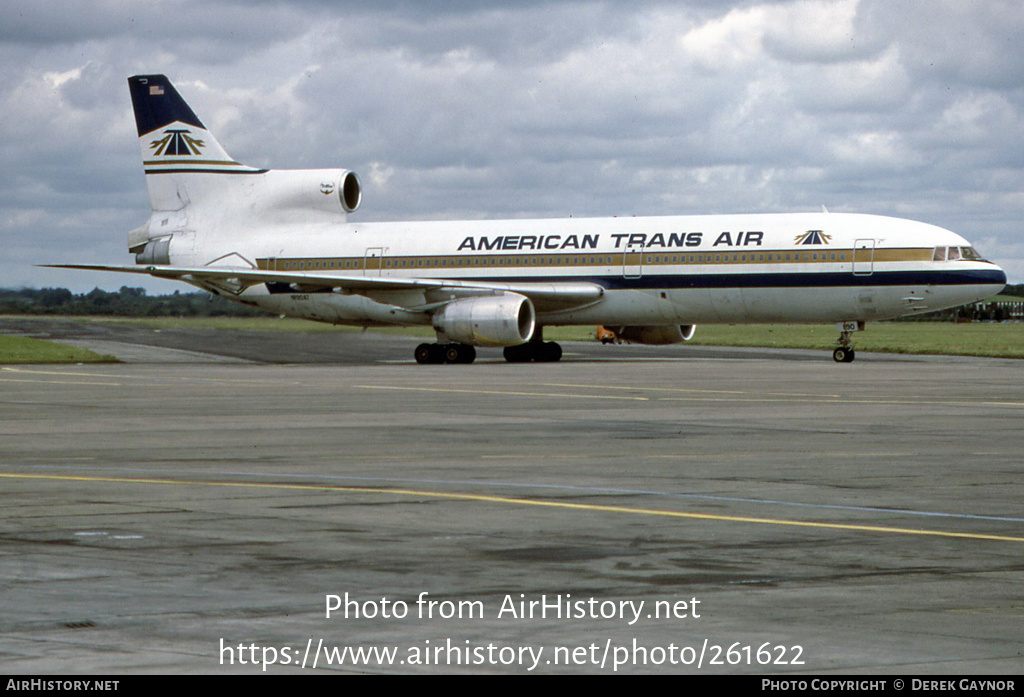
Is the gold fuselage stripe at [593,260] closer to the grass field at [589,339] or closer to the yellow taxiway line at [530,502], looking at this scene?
the grass field at [589,339]

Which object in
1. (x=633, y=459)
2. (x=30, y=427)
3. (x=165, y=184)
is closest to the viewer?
(x=633, y=459)

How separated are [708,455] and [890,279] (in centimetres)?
2707

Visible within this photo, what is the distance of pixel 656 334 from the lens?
5003 centimetres

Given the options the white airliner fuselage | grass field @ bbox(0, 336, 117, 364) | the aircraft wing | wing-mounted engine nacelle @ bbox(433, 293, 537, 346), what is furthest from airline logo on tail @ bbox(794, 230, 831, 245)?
grass field @ bbox(0, 336, 117, 364)

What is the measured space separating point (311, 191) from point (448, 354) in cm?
943

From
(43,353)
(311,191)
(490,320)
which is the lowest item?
(43,353)

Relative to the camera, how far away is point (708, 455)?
16703 millimetres

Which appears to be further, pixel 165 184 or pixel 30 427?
pixel 165 184

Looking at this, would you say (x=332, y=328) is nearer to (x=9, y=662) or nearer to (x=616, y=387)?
(x=616, y=387)

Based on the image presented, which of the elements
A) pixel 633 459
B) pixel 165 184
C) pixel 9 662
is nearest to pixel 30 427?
pixel 633 459

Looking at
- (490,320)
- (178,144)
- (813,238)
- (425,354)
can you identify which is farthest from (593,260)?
(178,144)

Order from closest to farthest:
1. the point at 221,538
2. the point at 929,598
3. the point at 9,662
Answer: the point at 9,662 < the point at 929,598 < the point at 221,538

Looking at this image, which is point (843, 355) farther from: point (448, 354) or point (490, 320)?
point (448, 354)

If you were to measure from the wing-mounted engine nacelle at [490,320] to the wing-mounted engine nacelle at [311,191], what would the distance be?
826 centimetres
